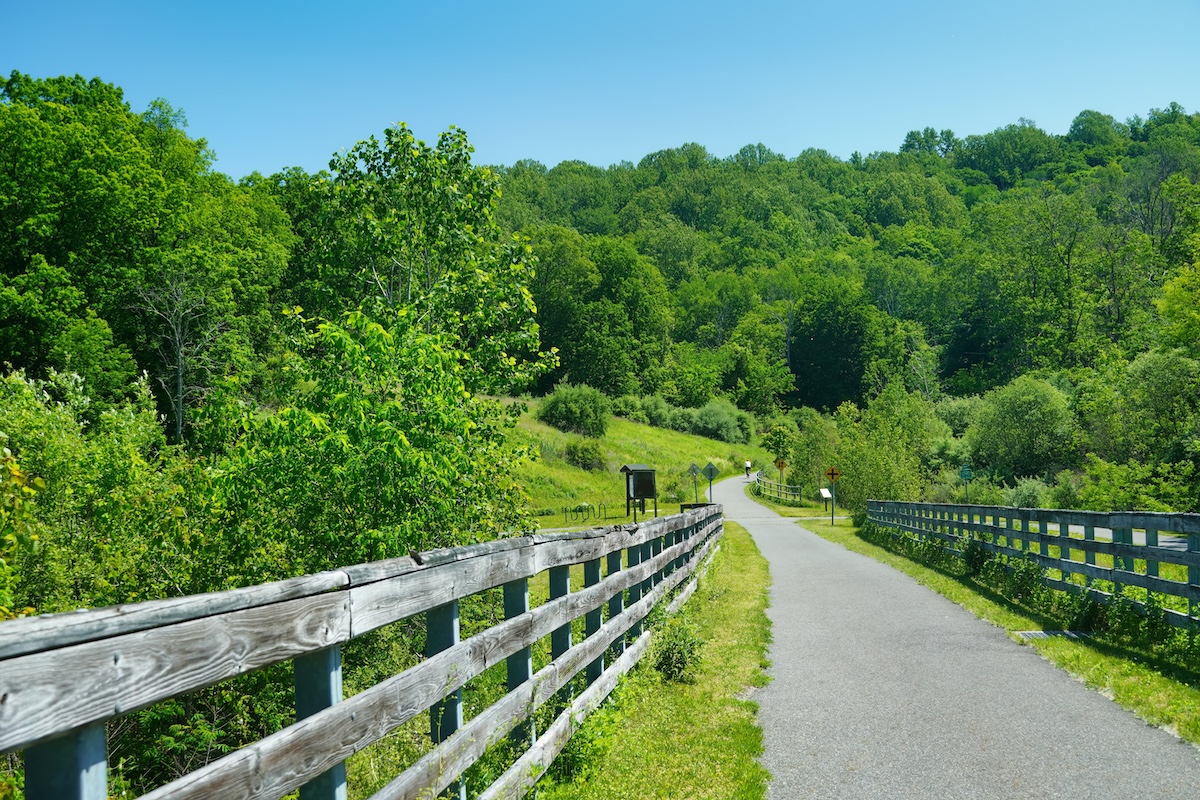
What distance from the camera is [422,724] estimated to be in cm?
584

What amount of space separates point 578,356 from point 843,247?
66507mm

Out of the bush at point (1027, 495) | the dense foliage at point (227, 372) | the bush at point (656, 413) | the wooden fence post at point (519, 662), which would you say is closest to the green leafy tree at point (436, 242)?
the dense foliage at point (227, 372)

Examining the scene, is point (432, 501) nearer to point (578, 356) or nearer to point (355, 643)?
point (355, 643)

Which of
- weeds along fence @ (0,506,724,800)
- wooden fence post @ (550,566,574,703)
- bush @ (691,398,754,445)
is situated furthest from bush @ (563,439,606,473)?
weeds along fence @ (0,506,724,800)

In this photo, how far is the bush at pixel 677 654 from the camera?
8609 millimetres

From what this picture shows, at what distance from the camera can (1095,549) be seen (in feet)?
Answer: 36.6

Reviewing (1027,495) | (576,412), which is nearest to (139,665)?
(1027,495)

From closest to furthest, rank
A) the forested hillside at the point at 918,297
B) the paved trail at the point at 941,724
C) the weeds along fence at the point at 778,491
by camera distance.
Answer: the paved trail at the point at 941,724, the forested hillside at the point at 918,297, the weeds along fence at the point at 778,491

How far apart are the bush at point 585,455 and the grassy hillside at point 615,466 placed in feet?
1.51

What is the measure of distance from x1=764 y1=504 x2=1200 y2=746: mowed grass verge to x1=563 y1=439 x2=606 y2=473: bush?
50.0 m

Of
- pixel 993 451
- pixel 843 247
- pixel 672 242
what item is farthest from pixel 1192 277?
pixel 843 247

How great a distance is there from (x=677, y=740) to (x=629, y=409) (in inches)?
3548

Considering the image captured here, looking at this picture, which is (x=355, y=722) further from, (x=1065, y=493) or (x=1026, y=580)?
(x=1065, y=493)

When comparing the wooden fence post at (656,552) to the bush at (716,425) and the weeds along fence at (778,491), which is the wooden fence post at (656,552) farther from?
the bush at (716,425)
